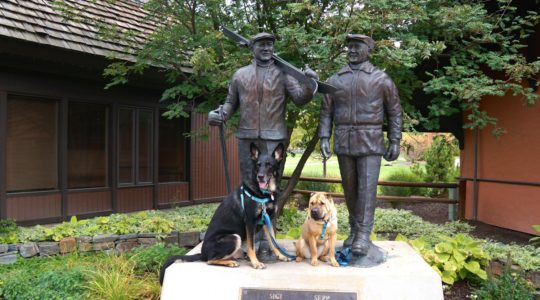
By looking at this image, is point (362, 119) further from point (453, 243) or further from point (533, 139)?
point (533, 139)

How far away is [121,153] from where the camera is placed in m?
10.9

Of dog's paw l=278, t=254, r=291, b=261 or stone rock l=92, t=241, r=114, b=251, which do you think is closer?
dog's paw l=278, t=254, r=291, b=261

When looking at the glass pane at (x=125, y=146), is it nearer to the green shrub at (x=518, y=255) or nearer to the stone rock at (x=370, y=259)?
the stone rock at (x=370, y=259)

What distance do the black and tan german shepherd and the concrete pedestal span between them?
0.13 m

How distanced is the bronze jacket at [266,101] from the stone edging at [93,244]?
323cm

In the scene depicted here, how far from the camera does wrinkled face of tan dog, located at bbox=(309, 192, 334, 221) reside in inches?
152

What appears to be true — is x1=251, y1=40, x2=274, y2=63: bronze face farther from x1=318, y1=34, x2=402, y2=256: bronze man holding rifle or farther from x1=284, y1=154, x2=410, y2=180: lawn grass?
x1=284, y1=154, x2=410, y2=180: lawn grass

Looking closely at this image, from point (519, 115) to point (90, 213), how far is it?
9.10 m

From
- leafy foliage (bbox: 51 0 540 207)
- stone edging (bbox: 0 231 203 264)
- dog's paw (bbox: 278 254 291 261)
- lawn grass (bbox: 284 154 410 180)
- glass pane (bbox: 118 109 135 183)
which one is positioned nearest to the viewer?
dog's paw (bbox: 278 254 291 261)

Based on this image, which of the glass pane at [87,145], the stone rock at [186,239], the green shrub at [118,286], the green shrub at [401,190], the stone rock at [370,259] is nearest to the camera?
the stone rock at [370,259]

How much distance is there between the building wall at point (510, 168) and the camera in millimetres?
8609

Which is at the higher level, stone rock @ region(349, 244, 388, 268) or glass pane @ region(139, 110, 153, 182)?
glass pane @ region(139, 110, 153, 182)

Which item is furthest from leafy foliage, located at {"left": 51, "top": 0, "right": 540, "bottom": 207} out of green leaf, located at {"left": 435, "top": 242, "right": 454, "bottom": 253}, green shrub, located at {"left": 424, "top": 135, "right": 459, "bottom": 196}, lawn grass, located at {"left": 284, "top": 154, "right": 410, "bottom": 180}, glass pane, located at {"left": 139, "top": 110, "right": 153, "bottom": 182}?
green shrub, located at {"left": 424, "top": 135, "right": 459, "bottom": 196}

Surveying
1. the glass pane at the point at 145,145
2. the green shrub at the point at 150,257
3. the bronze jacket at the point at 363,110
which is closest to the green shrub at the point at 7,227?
the green shrub at the point at 150,257
